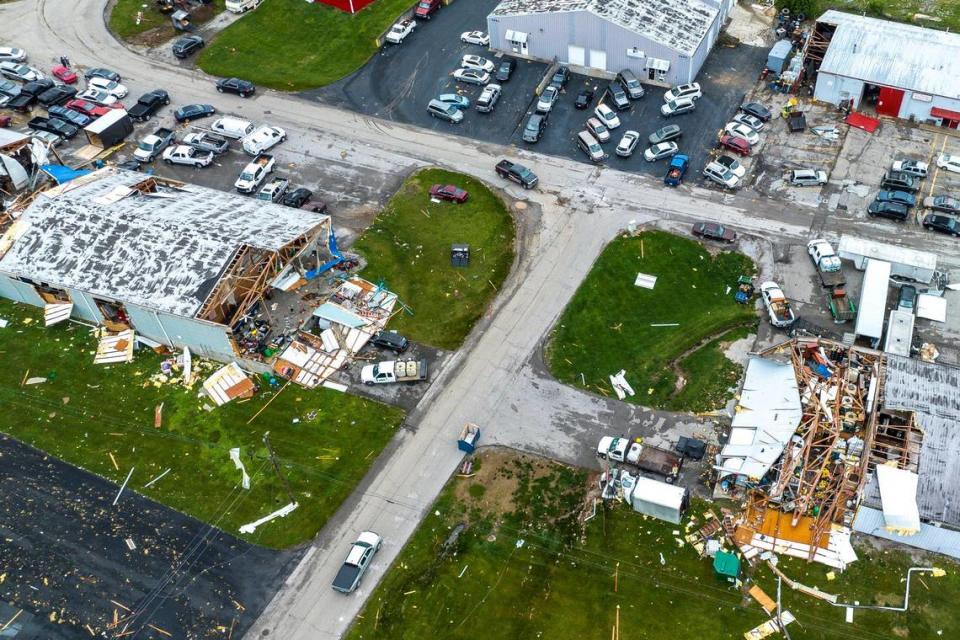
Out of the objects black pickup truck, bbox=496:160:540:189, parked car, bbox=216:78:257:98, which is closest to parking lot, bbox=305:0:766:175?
black pickup truck, bbox=496:160:540:189

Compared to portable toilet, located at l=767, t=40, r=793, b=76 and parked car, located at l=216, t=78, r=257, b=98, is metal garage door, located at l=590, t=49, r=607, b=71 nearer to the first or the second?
portable toilet, located at l=767, t=40, r=793, b=76

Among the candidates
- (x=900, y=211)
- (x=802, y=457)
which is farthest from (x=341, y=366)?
(x=900, y=211)

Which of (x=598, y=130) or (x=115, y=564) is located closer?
(x=115, y=564)

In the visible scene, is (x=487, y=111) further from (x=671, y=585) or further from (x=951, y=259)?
(x=671, y=585)

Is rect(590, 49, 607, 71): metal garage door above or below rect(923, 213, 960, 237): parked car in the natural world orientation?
above

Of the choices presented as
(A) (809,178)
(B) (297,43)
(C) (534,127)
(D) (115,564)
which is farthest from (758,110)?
(D) (115,564)

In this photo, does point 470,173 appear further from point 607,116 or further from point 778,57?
point 778,57

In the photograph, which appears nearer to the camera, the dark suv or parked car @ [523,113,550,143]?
the dark suv

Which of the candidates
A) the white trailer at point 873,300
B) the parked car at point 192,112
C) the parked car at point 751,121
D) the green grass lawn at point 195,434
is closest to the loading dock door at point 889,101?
the parked car at point 751,121
